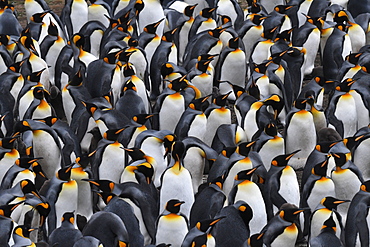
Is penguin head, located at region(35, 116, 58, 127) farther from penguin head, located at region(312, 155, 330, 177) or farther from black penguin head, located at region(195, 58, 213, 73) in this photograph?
penguin head, located at region(312, 155, 330, 177)

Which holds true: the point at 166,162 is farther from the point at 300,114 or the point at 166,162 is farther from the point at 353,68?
the point at 353,68

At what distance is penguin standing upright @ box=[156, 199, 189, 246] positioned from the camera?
631 centimetres

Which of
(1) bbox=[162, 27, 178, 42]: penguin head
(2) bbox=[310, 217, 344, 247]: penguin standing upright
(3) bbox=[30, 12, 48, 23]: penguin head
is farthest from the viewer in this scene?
(3) bbox=[30, 12, 48, 23]: penguin head

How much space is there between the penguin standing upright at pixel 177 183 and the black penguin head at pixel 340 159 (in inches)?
45.8

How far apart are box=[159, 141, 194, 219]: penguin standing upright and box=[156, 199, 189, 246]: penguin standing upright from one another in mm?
477

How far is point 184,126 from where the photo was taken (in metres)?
8.01

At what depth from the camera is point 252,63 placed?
951cm

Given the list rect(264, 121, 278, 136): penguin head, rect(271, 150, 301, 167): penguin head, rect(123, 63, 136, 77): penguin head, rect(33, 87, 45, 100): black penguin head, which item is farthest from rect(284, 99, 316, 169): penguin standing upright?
rect(33, 87, 45, 100): black penguin head

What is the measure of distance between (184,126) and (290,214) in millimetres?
1988

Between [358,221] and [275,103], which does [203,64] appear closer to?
[275,103]

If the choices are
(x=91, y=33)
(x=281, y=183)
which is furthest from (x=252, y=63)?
(x=281, y=183)

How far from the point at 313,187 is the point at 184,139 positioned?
1.25 metres

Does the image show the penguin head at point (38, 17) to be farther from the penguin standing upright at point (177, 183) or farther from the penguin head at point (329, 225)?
the penguin head at point (329, 225)

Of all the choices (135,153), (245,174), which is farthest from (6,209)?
(245,174)
